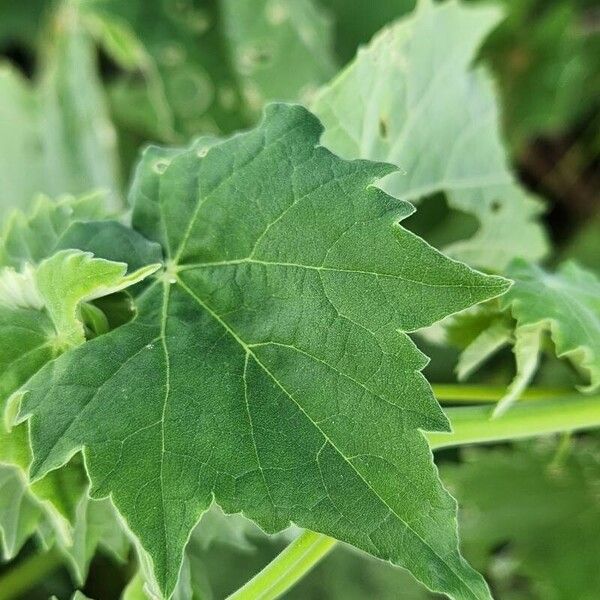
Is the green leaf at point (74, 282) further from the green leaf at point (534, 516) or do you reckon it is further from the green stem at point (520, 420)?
the green leaf at point (534, 516)

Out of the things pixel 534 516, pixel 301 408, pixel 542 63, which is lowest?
pixel 534 516

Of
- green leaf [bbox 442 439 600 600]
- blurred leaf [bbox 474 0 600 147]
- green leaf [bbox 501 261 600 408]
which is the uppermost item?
green leaf [bbox 501 261 600 408]

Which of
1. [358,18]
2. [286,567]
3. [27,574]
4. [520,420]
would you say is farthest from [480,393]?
[358,18]

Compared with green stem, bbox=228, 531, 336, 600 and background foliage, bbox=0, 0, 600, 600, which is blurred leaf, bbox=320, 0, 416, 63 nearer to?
background foliage, bbox=0, 0, 600, 600

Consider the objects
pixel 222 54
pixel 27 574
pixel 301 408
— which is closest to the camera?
pixel 301 408

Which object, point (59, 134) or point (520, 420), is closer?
point (520, 420)

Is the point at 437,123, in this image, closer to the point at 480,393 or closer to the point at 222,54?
the point at 480,393

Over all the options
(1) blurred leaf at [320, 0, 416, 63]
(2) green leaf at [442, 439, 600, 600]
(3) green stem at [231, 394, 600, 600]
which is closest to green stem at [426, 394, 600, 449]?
(3) green stem at [231, 394, 600, 600]
